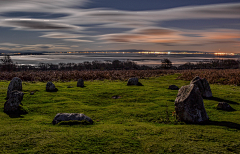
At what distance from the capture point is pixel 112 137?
10.4 m

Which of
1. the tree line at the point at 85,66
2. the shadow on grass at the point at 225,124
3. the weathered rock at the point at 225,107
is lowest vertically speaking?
the shadow on grass at the point at 225,124

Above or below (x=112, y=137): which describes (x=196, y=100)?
above

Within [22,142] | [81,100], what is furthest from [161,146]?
[81,100]

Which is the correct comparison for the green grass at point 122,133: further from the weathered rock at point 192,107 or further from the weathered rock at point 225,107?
the weathered rock at point 192,107

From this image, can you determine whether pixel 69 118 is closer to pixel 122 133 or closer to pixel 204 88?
pixel 122 133

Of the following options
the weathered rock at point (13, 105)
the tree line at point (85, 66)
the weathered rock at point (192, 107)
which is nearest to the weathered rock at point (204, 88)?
the weathered rock at point (192, 107)

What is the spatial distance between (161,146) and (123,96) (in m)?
13.4

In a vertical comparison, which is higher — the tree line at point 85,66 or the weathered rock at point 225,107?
the tree line at point 85,66

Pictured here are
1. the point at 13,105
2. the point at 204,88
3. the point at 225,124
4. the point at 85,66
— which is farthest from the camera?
the point at 85,66

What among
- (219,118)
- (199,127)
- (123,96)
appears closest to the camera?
(199,127)

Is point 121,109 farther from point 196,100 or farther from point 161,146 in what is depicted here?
point 161,146

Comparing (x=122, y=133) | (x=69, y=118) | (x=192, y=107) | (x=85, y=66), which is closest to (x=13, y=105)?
(x=69, y=118)

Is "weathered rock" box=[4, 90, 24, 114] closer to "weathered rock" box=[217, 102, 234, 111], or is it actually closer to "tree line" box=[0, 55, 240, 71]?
"weathered rock" box=[217, 102, 234, 111]

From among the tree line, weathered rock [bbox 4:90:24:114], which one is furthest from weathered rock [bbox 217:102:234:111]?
the tree line
